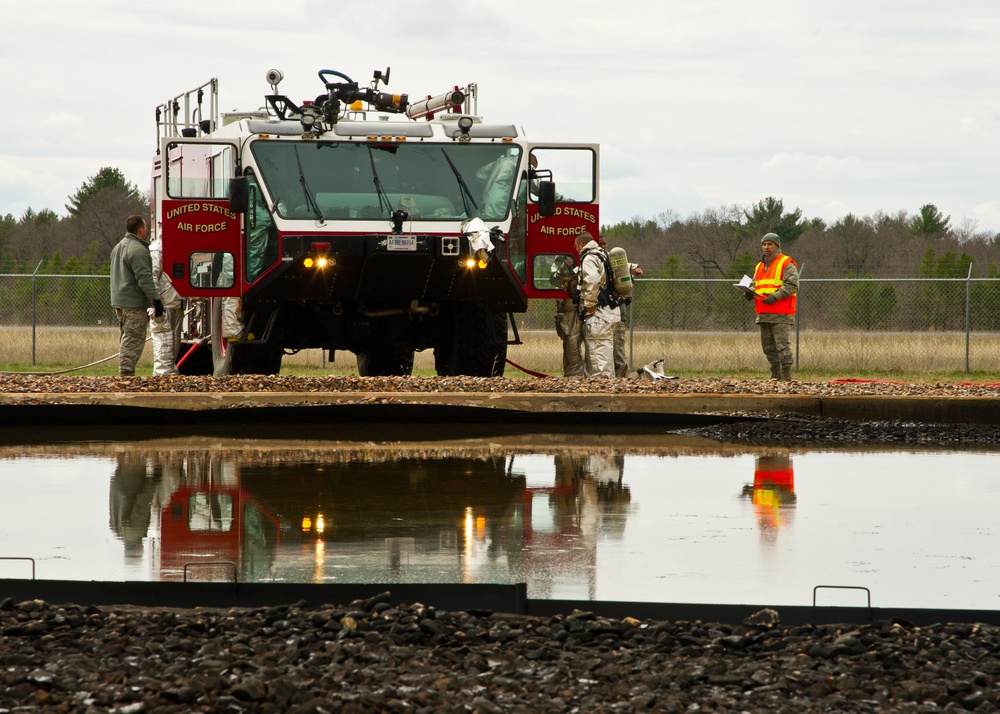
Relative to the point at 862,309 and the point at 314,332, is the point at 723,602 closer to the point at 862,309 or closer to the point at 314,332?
the point at 314,332

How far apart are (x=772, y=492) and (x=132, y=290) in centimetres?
930

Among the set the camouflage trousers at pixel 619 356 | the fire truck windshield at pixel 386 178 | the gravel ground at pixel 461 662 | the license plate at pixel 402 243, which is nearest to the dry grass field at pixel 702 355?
the camouflage trousers at pixel 619 356

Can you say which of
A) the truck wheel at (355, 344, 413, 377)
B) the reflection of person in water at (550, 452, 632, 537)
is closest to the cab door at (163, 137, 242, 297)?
the truck wheel at (355, 344, 413, 377)

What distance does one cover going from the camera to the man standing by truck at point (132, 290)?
45.7 ft

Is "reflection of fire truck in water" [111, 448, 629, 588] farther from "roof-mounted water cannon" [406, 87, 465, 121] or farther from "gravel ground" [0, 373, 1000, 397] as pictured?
"roof-mounted water cannon" [406, 87, 465, 121]

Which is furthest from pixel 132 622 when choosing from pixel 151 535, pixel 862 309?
pixel 862 309

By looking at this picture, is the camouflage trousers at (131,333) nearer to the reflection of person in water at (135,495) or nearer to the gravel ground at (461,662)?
the reflection of person in water at (135,495)

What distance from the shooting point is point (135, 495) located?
657 centimetres

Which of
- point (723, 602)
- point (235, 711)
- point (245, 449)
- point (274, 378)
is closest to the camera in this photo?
point (235, 711)

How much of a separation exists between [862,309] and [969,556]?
22.8 meters

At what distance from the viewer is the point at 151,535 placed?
546 centimetres

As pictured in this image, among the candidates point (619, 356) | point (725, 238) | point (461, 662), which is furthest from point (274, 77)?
point (725, 238)

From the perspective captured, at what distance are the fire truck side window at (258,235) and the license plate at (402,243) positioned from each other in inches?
45.2

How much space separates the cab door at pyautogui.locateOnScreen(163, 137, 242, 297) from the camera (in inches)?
489
